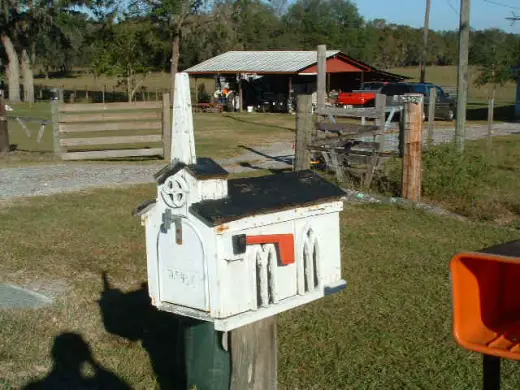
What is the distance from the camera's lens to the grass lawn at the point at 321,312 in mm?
5156

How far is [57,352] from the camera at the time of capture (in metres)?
5.51

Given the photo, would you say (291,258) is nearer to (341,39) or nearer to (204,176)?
(204,176)

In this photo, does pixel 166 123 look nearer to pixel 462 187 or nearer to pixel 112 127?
pixel 112 127

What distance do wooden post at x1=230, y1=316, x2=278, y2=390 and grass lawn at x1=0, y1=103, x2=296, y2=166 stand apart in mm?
12934

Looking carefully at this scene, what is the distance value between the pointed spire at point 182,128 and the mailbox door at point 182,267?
11.7 inches

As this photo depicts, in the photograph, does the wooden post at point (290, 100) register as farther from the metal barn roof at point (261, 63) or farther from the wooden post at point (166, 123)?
the wooden post at point (166, 123)

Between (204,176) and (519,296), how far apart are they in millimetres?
1534

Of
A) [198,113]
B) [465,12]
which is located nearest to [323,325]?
[465,12]

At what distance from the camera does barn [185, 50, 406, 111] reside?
36.9 metres

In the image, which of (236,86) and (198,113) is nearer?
(198,113)

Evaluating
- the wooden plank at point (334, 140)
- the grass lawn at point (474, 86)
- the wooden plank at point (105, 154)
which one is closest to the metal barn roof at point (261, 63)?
the grass lawn at point (474, 86)

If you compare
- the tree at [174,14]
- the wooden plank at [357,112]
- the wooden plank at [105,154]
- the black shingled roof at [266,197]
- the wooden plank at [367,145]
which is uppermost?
the tree at [174,14]

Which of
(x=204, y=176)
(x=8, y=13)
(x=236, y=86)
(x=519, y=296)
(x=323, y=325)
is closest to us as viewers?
(x=519, y=296)

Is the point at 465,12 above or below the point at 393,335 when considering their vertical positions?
above
